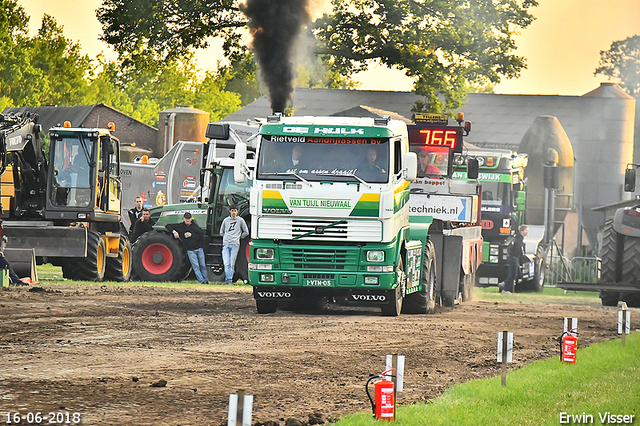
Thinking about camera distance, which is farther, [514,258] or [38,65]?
[38,65]

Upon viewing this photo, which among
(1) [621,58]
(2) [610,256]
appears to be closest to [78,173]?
(2) [610,256]

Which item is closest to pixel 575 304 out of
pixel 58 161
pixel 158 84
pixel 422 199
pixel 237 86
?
pixel 422 199

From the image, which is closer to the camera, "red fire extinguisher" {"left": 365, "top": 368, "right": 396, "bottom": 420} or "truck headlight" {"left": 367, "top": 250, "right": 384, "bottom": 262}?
"red fire extinguisher" {"left": 365, "top": 368, "right": 396, "bottom": 420}

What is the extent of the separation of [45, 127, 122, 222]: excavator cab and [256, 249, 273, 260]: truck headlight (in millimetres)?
8683

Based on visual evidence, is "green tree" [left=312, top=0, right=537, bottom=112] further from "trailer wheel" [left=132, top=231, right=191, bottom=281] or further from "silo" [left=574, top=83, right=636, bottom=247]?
"silo" [left=574, top=83, right=636, bottom=247]

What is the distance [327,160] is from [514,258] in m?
13.8

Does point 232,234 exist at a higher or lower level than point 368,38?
lower

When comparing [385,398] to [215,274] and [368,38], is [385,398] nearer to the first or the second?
[215,274]

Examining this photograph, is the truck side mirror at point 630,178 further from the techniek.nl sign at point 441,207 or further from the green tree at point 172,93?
the green tree at point 172,93

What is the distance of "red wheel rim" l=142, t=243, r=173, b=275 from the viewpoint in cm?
2734

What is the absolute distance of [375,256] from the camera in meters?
17.6

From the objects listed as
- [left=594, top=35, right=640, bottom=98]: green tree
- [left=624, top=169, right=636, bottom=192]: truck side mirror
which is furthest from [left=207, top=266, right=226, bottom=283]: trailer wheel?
[left=594, top=35, right=640, bottom=98]: green tree

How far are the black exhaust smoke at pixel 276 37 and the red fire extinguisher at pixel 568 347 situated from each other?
50.7ft

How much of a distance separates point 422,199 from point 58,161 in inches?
335
